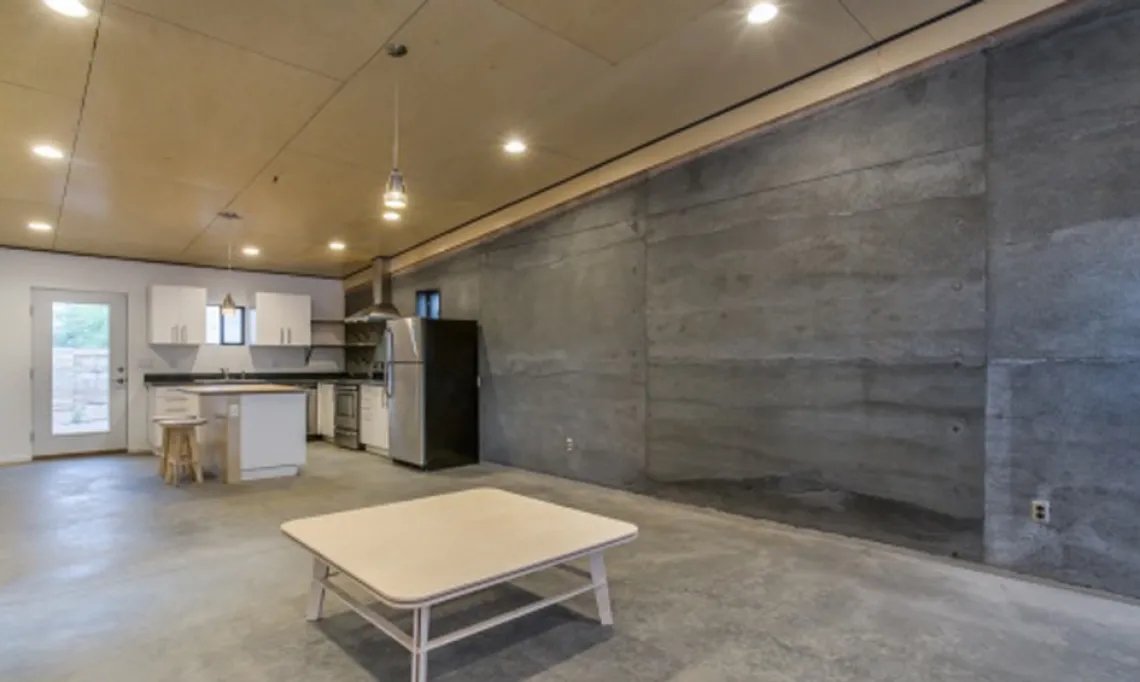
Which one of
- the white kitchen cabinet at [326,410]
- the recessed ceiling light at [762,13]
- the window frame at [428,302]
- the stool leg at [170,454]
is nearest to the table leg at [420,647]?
the recessed ceiling light at [762,13]

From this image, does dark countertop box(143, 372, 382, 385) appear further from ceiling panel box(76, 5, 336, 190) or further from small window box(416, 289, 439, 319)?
ceiling panel box(76, 5, 336, 190)

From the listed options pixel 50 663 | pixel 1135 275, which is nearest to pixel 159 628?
pixel 50 663

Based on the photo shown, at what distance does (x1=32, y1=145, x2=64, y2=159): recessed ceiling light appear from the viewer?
419cm

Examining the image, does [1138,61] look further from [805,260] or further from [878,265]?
[805,260]

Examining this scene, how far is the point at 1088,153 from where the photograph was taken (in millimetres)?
2975

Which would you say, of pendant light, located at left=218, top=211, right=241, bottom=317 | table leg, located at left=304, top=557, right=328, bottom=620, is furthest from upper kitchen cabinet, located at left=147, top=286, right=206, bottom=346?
table leg, located at left=304, top=557, right=328, bottom=620

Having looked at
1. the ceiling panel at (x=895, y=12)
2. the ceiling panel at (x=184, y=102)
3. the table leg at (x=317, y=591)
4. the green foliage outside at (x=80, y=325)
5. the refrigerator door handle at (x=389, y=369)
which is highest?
the ceiling panel at (x=895, y=12)

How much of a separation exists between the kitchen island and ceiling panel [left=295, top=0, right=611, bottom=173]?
2810 mm

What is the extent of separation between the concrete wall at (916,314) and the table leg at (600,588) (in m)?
1.99

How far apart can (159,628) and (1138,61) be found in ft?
17.3

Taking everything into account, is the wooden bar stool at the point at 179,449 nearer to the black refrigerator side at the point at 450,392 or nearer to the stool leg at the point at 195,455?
the stool leg at the point at 195,455

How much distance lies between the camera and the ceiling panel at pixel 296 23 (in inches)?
106

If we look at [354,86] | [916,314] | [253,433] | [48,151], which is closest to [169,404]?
[253,433]

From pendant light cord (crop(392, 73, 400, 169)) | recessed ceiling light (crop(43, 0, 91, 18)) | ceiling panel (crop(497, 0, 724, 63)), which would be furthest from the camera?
pendant light cord (crop(392, 73, 400, 169))
